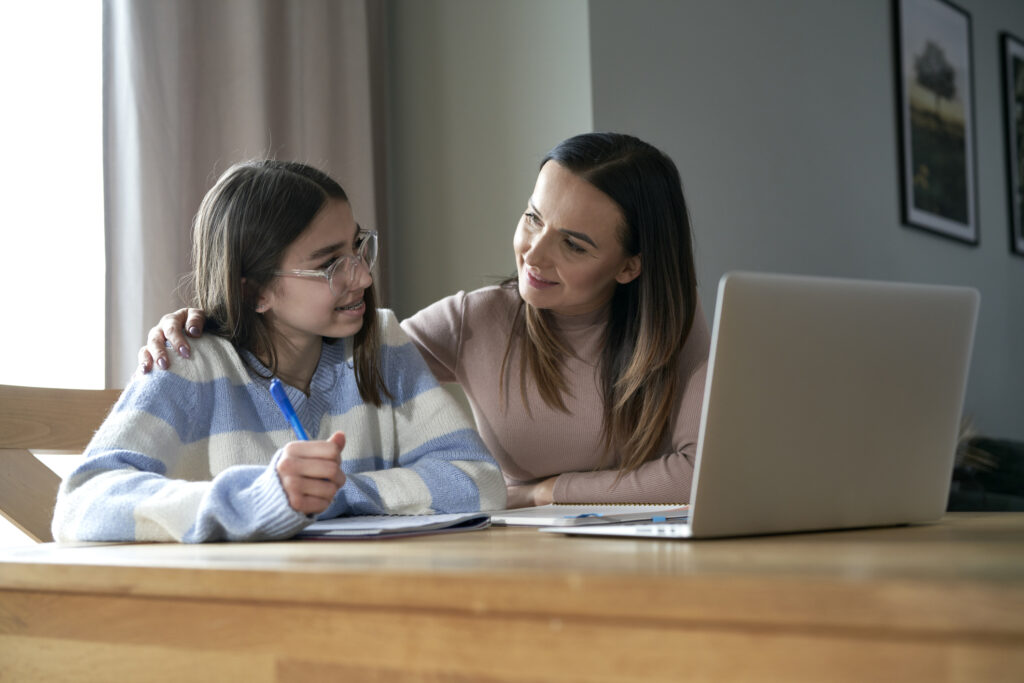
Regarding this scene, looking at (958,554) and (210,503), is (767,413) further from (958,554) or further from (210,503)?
(210,503)

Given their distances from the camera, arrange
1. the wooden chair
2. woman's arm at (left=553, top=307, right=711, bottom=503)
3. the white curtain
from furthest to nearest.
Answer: the white curtain, woman's arm at (left=553, top=307, right=711, bottom=503), the wooden chair

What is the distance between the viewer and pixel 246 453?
1282mm

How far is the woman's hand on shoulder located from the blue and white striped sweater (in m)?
0.02

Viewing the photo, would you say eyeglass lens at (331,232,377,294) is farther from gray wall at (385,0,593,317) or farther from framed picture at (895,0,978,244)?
framed picture at (895,0,978,244)

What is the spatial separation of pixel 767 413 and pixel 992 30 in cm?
438

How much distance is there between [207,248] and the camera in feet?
4.67

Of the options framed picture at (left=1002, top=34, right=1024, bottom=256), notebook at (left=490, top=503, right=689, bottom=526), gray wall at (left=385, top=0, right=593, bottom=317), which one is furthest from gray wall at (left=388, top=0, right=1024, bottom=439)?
notebook at (left=490, top=503, right=689, bottom=526)

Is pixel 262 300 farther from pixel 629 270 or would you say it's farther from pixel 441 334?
pixel 629 270

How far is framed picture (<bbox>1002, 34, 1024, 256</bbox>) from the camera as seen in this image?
14.7 ft

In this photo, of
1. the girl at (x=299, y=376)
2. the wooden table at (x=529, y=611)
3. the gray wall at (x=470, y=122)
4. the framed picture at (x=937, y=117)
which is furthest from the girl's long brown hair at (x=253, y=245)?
the framed picture at (x=937, y=117)

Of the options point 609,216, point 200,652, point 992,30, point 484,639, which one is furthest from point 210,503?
point 992,30

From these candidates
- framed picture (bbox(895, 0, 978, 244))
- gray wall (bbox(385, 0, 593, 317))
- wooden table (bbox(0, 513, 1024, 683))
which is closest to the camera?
wooden table (bbox(0, 513, 1024, 683))

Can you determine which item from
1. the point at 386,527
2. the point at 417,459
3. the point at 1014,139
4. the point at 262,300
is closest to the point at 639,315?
the point at 417,459

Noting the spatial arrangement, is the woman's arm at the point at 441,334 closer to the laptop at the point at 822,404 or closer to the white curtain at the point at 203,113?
the white curtain at the point at 203,113
